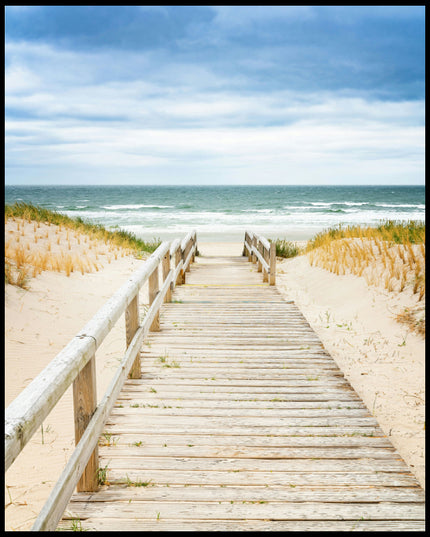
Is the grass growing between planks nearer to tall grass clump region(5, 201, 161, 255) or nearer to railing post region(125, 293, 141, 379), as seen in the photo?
tall grass clump region(5, 201, 161, 255)

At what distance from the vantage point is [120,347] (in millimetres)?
6578

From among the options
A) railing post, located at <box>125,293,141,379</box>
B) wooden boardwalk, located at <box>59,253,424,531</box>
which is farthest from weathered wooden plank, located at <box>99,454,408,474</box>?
railing post, located at <box>125,293,141,379</box>

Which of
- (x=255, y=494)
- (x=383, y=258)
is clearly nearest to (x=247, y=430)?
(x=255, y=494)

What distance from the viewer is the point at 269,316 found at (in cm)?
677

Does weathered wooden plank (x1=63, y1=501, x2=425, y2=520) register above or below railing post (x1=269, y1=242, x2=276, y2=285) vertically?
below

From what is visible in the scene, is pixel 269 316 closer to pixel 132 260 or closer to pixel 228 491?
pixel 228 491

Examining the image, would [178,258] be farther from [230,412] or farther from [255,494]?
[255,494]

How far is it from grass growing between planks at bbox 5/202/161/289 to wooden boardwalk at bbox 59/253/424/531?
5.00 metres

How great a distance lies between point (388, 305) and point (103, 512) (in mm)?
6250

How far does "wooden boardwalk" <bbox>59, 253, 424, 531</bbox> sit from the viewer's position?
249 cm

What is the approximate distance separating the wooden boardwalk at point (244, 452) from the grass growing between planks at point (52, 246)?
4995 millimetres

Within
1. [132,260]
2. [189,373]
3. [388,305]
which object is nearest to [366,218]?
[132,260]

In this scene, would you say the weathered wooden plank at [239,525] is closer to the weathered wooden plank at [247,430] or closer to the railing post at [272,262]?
the weathered wooden plank at [247,430]

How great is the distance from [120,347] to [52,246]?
6.35 m
